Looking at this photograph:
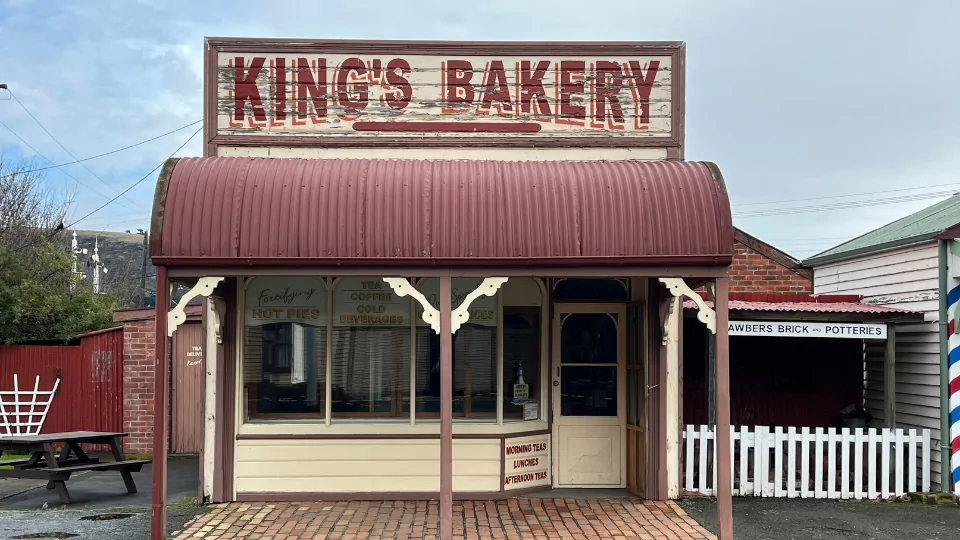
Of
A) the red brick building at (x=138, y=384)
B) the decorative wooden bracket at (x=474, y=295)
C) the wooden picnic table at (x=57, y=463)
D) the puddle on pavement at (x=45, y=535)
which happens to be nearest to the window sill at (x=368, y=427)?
the wooden picnic table at (x=57, y=463)

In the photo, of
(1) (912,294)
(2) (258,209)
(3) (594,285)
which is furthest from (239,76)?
(1) (912,294)

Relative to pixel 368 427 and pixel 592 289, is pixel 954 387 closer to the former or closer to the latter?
pixel 592 289

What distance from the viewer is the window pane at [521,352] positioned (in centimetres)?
941

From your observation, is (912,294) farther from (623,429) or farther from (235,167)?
(235,167)

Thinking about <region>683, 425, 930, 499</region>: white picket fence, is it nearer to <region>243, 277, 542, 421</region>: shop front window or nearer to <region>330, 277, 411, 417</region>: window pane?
<region>243, 277, 542, 421</region>: shop front window

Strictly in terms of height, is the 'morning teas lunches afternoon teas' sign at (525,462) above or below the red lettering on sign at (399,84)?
below

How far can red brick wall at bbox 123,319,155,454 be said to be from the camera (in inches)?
489

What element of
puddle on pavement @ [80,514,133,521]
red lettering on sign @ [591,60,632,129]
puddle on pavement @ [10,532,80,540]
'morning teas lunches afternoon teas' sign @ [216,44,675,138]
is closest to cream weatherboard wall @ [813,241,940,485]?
'morning teas lunches afternoon teas' sign @ [216,44,675,138]

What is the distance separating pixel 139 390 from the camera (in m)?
12.4

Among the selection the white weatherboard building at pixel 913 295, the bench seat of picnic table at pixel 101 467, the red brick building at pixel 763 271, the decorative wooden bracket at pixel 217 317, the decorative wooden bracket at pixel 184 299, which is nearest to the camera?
the decorative wooden bracket at pixel 184 299

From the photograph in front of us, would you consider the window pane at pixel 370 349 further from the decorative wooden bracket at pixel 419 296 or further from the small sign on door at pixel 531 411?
the decorative wooden bracket at pixel 419 296

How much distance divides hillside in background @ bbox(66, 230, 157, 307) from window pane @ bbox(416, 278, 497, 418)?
2237cm

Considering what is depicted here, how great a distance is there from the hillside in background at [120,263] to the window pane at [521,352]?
22.8 m

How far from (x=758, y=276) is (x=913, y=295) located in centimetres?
328
